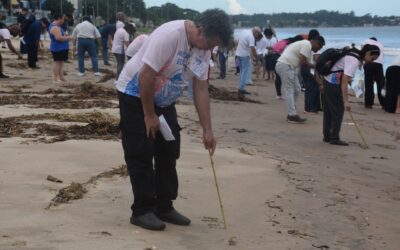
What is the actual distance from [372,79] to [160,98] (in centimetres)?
1058

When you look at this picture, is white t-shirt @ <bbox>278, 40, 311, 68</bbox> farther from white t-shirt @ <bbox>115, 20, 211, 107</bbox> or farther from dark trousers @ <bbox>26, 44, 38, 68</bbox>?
dark trousers @ <bbox>26, 44, 38, 68</bbox>

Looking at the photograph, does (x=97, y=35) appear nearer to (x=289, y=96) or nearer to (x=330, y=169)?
(x=289, y=96)

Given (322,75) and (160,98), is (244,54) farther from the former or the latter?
(160,98)

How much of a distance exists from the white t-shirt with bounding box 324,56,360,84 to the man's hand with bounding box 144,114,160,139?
4.71 meters

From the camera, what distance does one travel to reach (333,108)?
8.45 m

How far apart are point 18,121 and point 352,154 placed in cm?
447

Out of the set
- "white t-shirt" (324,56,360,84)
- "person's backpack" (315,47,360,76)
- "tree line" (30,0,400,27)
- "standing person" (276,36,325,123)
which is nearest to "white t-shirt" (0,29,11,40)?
"standing person" (276,36,325,123)

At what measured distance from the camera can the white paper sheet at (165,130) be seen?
12.8ft

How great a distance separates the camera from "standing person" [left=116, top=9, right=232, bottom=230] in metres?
3.69

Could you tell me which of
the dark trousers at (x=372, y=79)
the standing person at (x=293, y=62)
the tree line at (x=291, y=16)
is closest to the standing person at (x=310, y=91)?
the standing person at (x=293, y=62)

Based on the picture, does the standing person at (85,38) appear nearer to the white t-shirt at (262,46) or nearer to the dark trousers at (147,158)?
the white t-shirt at (262,46)

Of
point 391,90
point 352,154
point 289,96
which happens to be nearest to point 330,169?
point 352,154

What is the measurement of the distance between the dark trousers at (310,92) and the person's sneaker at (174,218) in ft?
24.7

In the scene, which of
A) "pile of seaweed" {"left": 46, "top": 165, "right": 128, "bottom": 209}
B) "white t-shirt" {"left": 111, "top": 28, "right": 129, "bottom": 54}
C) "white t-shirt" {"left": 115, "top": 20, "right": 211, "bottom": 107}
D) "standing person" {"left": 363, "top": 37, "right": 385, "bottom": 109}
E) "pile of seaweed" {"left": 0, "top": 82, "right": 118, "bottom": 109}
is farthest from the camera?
"white t-shirt" {"left": 111, "top": 28, "right": 129, "bottom": 54}
